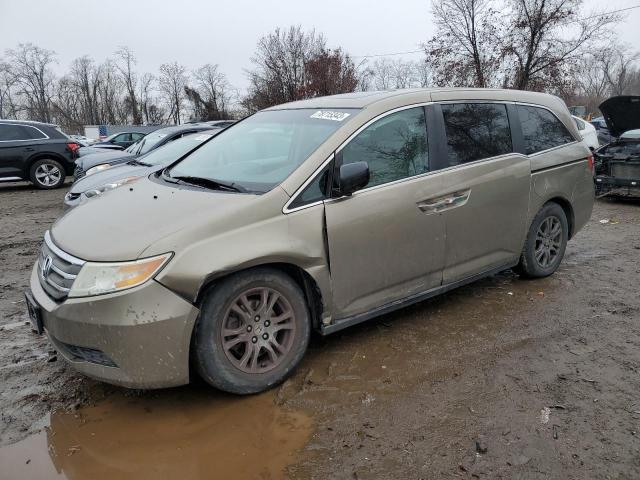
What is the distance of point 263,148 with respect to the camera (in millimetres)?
3842

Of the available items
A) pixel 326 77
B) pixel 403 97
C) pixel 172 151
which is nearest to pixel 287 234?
pixel 403 97

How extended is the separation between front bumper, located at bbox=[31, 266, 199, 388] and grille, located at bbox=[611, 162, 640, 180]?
860cm

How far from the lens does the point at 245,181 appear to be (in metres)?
3.38

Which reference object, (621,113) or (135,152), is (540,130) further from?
(135,152)

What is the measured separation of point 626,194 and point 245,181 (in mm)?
8235

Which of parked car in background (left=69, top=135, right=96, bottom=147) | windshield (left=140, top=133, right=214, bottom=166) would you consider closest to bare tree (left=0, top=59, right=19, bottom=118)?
parked car in background (left=69, top=135, right=96, bottom=147)

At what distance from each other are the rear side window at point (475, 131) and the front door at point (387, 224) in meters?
0.28

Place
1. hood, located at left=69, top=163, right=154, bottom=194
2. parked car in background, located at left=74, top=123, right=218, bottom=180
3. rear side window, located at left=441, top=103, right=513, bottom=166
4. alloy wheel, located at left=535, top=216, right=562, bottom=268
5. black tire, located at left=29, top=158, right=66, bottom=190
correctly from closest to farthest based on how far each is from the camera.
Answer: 1. rear side window, located at left=441, top=103, right=513, bottom=166
2. alloy wheel, located at left=535, top=216, right=562, bottom=268
3. hood, located at left=69, top=163, right=154, bottom=194
4. parked car in background, located at left=74, top=123, right=218, bottom=180
5. black tire, located at left=29, top=158, right=66, bottom=190

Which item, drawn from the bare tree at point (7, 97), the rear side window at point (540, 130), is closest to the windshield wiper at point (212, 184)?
the rear side window at point (540, 130)

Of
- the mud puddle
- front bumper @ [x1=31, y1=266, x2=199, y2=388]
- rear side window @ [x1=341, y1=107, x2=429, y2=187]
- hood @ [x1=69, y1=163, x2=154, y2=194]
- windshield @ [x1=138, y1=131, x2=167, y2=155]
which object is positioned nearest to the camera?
the mud puddle

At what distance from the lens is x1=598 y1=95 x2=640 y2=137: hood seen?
30.1ft

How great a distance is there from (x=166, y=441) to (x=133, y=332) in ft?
1.99

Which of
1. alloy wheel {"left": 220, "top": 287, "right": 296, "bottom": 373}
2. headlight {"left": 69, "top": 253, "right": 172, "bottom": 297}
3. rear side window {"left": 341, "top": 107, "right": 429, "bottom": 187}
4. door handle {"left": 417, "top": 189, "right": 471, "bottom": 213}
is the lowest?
alloy wheel {"left": 220, "top": 287, "right": 296, "bottom": 373}

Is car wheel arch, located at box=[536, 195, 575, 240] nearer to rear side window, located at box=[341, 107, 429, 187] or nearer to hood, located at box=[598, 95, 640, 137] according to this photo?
rear side window, located at box=[341, 107, 429, 187]
